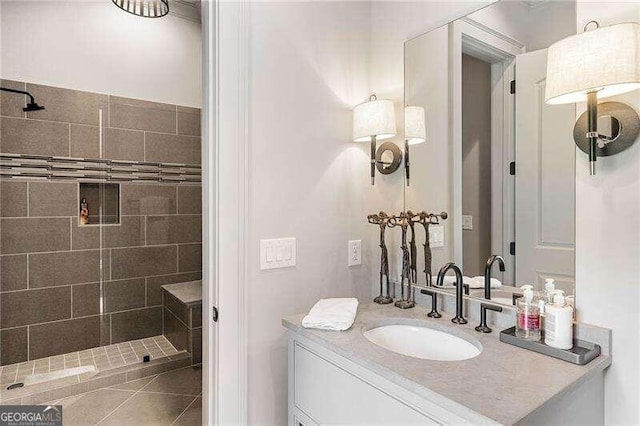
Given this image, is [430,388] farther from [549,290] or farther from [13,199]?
[13,199]

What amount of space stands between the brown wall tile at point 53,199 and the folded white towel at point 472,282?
268 cm

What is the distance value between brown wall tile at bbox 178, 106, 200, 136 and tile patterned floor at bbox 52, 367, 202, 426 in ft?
6.49

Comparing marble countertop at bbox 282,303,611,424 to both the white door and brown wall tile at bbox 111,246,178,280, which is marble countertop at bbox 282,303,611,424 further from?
brown wall tile at bbox 111,246,178,280

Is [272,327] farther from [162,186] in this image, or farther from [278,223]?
[162,186]

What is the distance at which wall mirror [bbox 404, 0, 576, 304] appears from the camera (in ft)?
3.94

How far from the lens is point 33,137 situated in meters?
2.64

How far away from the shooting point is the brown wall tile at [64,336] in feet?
8.77

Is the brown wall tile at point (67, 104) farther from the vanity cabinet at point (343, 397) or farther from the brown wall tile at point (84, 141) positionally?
the vanity cabinet at point (343, 397)

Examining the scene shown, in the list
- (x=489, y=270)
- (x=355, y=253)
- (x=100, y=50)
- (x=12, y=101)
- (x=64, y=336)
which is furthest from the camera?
(x=100, y=50)

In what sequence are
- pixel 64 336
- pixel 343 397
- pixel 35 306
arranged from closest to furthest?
1. pixel 343 397
2. pixel 35 306
3. pixel 64 336

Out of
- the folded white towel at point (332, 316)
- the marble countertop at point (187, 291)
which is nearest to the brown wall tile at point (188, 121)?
the marble countertop at point (187, 291)

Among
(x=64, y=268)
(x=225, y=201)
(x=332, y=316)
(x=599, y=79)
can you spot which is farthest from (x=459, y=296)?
(x=64, y=268)

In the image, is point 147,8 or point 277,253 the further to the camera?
point 147,8

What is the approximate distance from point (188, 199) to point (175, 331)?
43.5 inches
